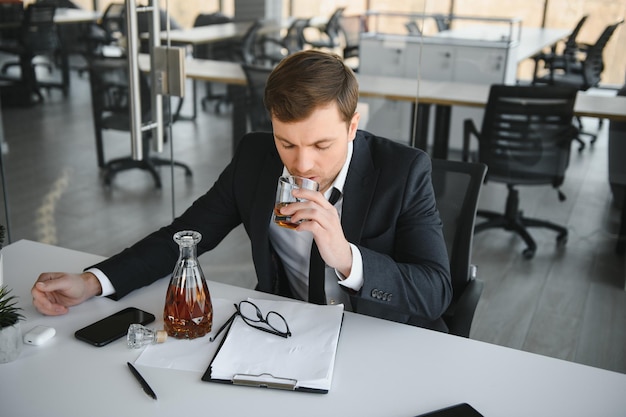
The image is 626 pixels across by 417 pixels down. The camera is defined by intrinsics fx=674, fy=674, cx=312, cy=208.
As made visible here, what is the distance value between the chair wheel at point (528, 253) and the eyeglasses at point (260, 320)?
208 cm

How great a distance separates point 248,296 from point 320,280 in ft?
0.64

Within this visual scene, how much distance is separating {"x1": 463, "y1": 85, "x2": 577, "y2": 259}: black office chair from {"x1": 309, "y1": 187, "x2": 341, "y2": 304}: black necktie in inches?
55.8

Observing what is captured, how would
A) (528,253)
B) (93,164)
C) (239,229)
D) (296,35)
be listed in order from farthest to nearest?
(93,164), (528,253), (296,35), (239,229)

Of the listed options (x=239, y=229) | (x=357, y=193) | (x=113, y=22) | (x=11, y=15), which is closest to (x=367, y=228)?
(x=357, y=193)

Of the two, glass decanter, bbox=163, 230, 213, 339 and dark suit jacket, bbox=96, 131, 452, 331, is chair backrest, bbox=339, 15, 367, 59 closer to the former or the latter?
dark suit jacket, bbox=96, 131, 452, 331

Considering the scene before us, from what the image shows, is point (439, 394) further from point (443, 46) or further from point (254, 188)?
point (443, 46)

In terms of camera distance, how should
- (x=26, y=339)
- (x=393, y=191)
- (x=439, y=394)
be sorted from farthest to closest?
(x=393, y=191), (x=26, y=339), (x=439, y=394)

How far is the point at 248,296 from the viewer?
5.32ft

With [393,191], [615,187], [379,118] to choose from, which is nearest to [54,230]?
[379,118]

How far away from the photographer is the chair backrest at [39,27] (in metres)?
3.25

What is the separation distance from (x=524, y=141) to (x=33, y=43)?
2.45 meters

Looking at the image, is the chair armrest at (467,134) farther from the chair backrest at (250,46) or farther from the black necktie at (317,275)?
the black necktie at (317,275)

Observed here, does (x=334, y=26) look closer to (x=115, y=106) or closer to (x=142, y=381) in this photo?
(x=115, y=106)

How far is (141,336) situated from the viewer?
1.39 m
